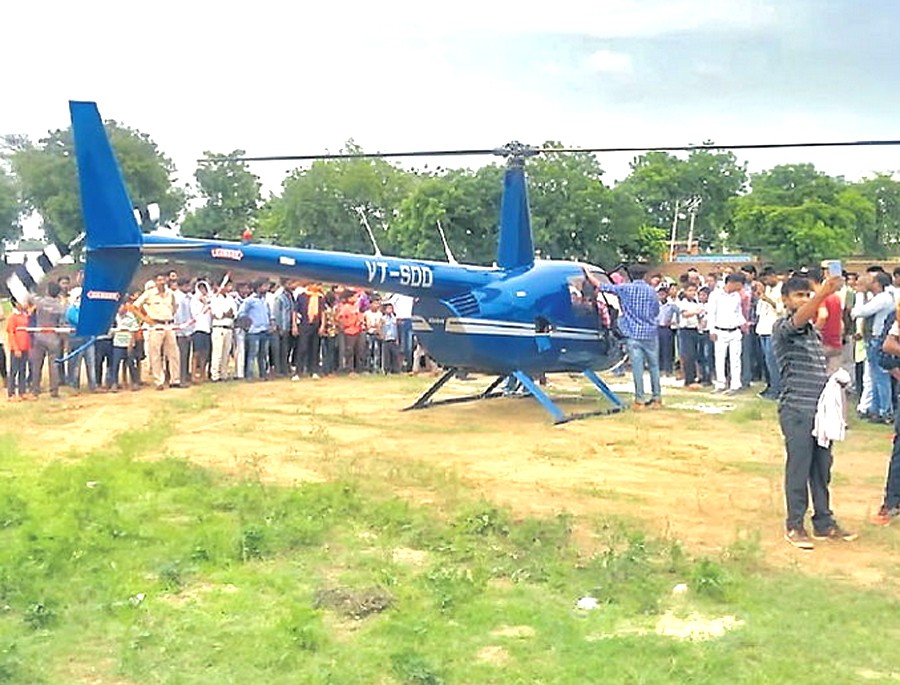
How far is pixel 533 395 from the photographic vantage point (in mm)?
12539

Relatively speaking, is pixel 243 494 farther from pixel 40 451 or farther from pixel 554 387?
pixel 554 387

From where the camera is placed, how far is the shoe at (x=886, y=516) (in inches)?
295

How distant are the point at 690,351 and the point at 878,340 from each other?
176 inches

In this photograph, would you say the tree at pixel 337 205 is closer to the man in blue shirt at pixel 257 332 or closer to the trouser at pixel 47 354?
the man in blue shirt at pixel 257 332

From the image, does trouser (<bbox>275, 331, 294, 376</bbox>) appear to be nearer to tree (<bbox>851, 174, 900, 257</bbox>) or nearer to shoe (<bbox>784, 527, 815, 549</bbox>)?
shoe (<bbox>784, 527, 815, 549</bbox>)

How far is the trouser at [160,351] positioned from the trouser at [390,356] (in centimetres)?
389

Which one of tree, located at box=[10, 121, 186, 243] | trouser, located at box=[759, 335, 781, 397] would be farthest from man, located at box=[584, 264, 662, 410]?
tree, located at box=[10, 121, 186, 243]

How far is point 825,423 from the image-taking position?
6.90 metres

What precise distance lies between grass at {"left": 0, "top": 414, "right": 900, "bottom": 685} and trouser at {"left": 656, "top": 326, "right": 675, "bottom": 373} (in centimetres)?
979

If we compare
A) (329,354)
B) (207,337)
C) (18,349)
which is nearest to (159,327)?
(207,337)

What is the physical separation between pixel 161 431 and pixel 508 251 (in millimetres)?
4715

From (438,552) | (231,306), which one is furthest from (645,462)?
(231,306)

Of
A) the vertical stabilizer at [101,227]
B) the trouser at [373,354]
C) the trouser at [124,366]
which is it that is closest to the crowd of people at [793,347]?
the trouser at [373,354]

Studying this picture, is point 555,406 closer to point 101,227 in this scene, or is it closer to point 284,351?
point 101,227
